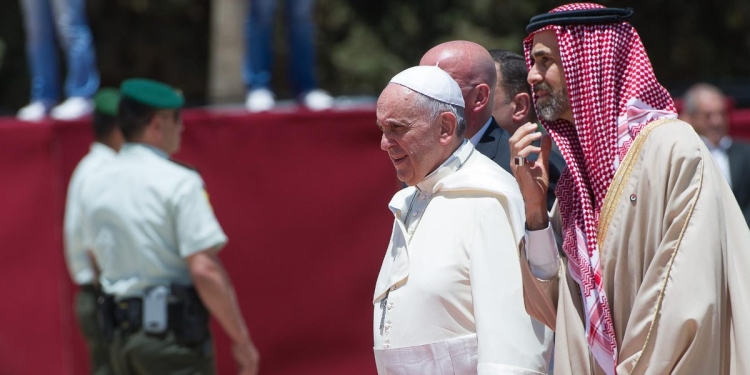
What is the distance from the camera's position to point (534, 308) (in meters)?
2.86

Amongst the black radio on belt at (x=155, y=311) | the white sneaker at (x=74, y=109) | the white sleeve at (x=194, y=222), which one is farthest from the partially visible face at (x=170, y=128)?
Answer: the white sneaker at (x=74, y=109)

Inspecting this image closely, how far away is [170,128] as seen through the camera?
16.0 feet

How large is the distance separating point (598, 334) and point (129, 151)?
273cm

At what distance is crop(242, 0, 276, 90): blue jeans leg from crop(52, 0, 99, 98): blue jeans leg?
100cm

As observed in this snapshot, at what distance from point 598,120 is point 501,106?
1.12 metres

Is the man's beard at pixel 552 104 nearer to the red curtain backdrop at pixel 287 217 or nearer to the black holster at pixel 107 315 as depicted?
the black holster at pixel 107 315

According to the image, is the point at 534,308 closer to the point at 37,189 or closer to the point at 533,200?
the point at 533,200

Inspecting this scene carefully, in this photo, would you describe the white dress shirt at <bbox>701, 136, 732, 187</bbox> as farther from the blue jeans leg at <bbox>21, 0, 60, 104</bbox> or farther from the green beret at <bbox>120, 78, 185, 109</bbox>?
the blue jeans leg at <bbox>21, 0, 60, 104</bbox>

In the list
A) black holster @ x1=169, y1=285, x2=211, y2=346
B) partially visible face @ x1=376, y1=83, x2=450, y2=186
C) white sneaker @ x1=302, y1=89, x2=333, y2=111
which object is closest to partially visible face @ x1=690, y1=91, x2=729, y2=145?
white sneaker @ x1=302, y1=89, x2=333, y2=111

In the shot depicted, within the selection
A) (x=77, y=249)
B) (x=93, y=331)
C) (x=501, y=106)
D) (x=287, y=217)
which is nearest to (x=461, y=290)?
(x=501, y=106)

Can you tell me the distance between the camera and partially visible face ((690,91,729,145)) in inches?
246

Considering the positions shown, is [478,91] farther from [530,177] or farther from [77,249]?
[77,249]

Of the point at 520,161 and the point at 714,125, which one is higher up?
the point at 520,161

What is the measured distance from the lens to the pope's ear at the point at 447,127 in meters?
3.00
